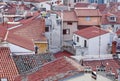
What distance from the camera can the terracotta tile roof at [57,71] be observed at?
14086 millimetres

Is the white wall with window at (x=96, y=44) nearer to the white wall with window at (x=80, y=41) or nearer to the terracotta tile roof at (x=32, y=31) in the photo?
the white wall with window at (x=80, y=41)

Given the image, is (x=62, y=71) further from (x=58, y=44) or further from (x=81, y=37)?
(x=58, y=44)

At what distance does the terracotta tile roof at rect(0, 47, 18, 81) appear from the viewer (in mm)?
18047

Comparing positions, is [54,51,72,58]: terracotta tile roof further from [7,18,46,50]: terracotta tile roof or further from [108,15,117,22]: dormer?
[108,15,117,22]: dormer

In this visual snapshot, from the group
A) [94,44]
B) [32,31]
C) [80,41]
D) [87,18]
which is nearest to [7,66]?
[32,31]

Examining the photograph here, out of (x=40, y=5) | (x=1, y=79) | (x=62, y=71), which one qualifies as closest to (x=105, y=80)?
(x=62, y=71)

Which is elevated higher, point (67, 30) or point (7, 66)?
point (7, 66)

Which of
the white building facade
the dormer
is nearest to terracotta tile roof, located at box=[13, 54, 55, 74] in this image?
the white building facade

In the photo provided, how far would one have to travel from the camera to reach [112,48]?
2817 cm

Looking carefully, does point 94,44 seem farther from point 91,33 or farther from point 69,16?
point 69,16

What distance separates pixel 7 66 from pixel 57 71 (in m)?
4.63

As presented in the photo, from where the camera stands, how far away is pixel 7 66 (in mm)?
18797

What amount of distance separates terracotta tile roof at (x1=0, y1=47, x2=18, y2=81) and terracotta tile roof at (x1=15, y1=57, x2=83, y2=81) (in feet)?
5.73

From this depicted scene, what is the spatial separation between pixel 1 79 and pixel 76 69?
449 centimetres
